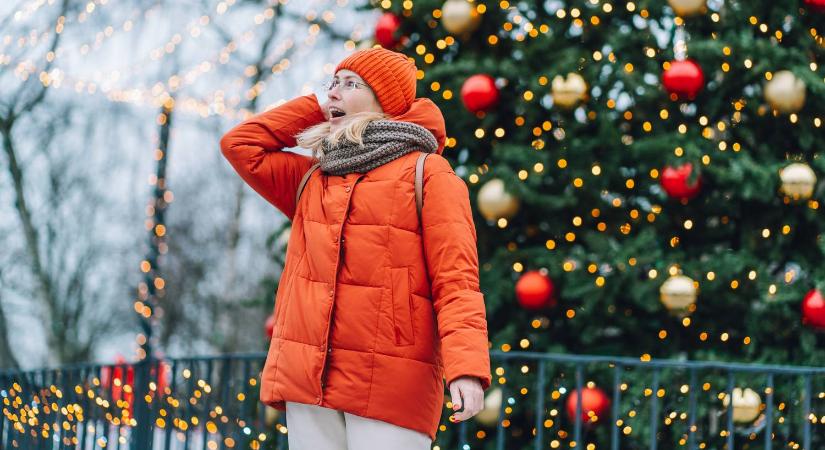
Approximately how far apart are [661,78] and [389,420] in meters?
3.65

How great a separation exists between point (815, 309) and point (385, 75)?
3180mm

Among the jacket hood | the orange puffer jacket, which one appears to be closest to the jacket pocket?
the orange puffer jacket

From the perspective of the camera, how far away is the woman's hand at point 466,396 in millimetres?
2645

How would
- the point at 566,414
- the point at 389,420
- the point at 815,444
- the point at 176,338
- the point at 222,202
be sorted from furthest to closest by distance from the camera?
the point at 176,338, the point at 222,202, the point at 566,414, the point at 815,444, the point at 389,420

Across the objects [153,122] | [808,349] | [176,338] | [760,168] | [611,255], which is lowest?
[176,338]

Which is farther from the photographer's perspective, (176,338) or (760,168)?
(176,338)

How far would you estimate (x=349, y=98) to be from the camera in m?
2.98

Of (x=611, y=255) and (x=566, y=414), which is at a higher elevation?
(x=611, y=255)

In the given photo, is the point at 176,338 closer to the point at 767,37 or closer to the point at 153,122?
the point at 153,122

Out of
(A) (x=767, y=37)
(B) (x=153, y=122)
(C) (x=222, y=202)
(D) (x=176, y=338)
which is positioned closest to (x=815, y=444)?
(A) (x=767, y=37)

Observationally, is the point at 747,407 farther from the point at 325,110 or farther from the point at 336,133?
the point at 336,133

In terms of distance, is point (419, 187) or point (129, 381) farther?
point (129, 381)

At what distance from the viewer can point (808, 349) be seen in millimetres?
5500

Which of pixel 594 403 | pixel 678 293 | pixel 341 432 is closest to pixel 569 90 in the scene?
pixel 678 293
